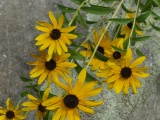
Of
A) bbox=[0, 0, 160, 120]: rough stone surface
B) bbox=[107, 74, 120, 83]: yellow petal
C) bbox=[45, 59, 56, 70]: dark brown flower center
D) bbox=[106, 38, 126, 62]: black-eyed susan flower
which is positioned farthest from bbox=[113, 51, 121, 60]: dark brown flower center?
bbox=[0, 0, 160, 120]: rough stone surface

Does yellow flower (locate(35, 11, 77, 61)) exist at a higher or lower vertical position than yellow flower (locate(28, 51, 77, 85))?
higher

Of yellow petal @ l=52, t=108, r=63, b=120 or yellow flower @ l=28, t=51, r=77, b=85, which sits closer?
yellow petal @ l=52, t=108, r=63, b=120

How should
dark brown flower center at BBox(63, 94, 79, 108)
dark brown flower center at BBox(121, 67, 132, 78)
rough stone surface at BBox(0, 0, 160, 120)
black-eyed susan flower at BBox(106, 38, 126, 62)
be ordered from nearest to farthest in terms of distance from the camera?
dark brown flower center at BBox(63, 94, 79, 108), dark brown flower center at BBox(121, 67, 132, 78), black-eyed susan flower at BBox(106, 38, 126, 62), rough stone surface at BBox(0, 0, 160, 120)

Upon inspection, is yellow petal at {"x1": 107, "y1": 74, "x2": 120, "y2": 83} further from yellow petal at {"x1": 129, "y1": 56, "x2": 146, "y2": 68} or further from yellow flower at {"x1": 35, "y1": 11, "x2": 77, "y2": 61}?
yellow flower at {"x1": 35, "y1": 11, "x2": 77, "y2": 61}

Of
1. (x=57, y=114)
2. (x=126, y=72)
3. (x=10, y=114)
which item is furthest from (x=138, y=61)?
(x=10, y=114)

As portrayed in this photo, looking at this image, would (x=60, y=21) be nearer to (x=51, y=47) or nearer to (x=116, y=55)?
(x=51, y=47)

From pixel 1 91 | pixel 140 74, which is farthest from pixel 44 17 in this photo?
pixel 140 74

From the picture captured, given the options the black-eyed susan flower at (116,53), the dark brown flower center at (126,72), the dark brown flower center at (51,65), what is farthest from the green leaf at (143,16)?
the dark brown flower center at (51,65)
